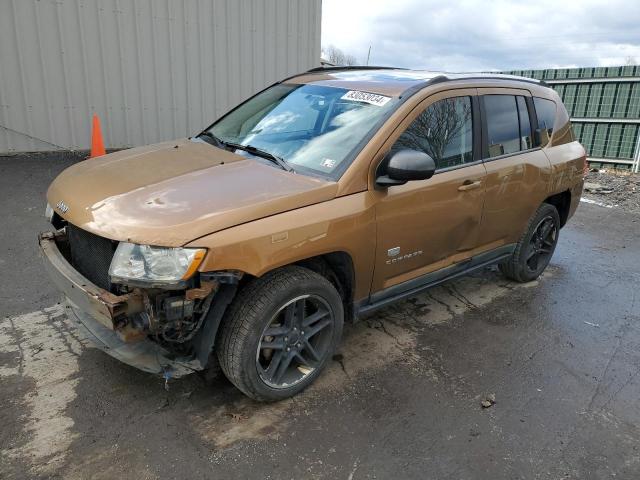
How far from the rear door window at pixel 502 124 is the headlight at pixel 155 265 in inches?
104

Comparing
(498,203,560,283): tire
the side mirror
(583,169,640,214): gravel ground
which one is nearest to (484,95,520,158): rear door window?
(498,203,560,283): tire

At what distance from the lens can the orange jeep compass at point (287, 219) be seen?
2.49 metres

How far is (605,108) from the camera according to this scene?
11.2 meters

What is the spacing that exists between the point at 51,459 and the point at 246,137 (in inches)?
90.9

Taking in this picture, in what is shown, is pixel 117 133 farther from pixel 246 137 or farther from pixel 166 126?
pixel 246 137

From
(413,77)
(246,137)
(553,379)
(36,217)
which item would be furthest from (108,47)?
(553,379)

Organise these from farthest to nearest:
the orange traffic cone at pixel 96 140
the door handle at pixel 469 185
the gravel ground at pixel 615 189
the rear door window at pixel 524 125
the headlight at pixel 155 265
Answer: the gravel ground at pixel 615 189 < the orange traffic cone at pixel 96 140 < the rear door window at pixel 524 125 < the door handle at pixel 469 185 < the headlight at pixel 155 265

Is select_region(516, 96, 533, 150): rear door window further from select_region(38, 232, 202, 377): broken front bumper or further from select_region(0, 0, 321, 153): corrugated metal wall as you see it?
select_region(0, 0, 321, 153): corrugated metal wall

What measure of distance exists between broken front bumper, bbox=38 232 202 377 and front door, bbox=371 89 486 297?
4.65 feet

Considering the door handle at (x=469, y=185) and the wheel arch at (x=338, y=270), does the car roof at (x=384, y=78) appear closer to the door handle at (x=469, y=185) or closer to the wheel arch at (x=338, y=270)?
the door handle at (x=469, y=185)

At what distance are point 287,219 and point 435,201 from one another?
1252 millimetres

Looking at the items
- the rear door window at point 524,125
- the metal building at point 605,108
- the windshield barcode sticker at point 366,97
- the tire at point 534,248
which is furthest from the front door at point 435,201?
the metal building at point 605,108

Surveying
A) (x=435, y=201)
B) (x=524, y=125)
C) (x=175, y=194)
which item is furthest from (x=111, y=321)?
(x=524, y=125)

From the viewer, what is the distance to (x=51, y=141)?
7766mm
